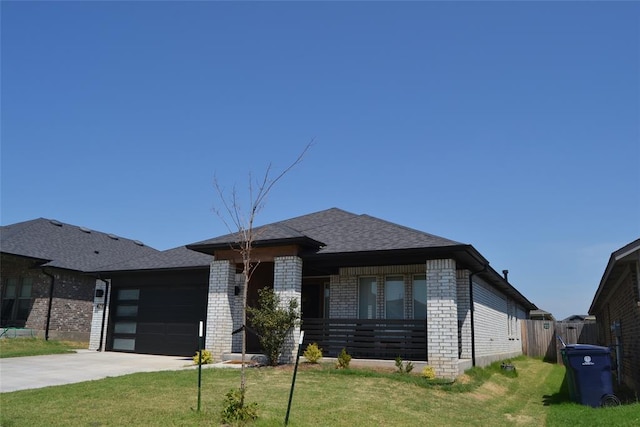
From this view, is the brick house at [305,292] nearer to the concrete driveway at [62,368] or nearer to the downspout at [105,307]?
the downspout at [105,307]

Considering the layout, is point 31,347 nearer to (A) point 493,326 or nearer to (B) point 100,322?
(B) point 100,322

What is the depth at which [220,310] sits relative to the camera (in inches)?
617

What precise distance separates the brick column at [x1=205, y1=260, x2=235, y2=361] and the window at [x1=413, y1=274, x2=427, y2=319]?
18.5 feet

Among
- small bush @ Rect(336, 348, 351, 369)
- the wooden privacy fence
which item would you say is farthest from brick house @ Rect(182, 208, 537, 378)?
the wooden privacy fence

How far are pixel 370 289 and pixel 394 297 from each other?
811 millimetres

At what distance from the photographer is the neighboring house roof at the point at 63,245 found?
74.2 feet

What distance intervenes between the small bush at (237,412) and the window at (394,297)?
28.6 feet

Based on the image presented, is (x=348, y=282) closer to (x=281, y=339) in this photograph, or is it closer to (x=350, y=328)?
(x=350, y=328)

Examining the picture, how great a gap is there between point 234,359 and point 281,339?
6.88 ft

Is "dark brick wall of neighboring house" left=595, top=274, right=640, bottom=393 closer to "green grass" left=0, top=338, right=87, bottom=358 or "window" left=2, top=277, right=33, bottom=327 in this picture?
"green grass" left=0, top=338, right=87, bottom=358

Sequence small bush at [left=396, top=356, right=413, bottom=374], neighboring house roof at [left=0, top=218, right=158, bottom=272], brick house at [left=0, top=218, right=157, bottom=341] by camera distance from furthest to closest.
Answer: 1. neighboring house roof at [left=0, top=218, right=158, bottom=272]
2. brick house at [left=0, top=218, right=157, bottom=341]
3. small bush at [left=396, top=356, right=413, bottom=374]

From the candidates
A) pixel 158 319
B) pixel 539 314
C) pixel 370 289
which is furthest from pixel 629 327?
pixel 539 314

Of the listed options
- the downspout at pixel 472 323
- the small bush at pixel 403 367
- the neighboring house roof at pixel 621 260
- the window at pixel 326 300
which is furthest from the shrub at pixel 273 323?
the neighboring house roof at pixel 621 260

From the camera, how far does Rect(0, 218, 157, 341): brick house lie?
22.2m
